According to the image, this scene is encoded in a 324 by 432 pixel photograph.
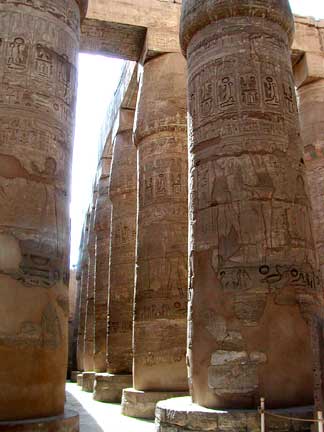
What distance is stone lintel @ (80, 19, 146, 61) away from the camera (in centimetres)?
924

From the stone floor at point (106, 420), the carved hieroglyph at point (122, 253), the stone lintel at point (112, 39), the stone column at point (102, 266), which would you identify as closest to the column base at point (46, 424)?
the stone floor at point (106, 420)

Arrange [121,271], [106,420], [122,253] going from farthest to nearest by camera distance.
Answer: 1. [122,253]
2. [121,271]
3. [106,420]

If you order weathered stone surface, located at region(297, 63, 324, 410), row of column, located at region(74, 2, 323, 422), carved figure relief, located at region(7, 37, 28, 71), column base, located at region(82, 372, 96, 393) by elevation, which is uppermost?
weathered stone surface, located at region(297, 63, 324, 410)

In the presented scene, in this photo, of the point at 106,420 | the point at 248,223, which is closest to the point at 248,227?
the point at 248,223

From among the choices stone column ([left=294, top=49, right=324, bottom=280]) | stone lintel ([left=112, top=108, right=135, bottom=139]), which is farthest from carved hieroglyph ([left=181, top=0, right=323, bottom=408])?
stone lintel ([left=112, top=108, right=135, bottom=139])

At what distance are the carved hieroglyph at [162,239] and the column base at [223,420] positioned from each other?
121 inches

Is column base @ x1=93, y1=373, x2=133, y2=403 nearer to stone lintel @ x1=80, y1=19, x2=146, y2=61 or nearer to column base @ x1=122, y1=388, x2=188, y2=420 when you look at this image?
column base @ x1=122, y1=388, x2=188, y2=420

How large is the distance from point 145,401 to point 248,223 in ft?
12.6

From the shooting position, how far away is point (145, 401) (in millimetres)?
6918

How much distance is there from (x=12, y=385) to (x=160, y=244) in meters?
3.96

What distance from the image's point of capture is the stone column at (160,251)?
699cm

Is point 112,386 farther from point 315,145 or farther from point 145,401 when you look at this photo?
point 315,145

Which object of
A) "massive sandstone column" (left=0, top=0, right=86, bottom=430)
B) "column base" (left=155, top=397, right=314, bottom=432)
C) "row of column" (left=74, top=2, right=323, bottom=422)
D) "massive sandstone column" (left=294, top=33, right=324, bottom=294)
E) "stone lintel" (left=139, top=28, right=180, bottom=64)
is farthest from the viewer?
"massive sandstone column" (left=294, top=33, right=324, bottom=294)

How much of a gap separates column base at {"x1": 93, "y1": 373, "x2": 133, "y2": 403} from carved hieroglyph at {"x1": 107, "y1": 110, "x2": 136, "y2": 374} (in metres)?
0.23
